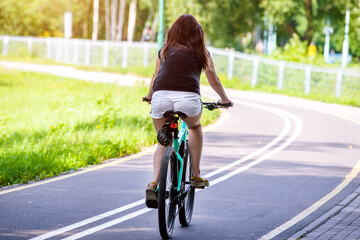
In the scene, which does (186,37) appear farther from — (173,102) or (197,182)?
(197,182)

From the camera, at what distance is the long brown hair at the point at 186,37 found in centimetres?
654

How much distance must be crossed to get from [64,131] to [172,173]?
287 inches

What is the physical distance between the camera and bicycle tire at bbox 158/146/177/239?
6102mm

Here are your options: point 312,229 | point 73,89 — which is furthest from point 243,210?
point 73,89

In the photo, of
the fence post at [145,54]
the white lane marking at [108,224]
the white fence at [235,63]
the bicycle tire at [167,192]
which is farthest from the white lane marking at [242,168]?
the fence post at [145,54]

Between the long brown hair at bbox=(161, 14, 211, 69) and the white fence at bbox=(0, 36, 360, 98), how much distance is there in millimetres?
21325

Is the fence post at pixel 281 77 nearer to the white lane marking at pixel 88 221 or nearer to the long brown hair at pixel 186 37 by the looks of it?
the white lane marking at pixel 88 221

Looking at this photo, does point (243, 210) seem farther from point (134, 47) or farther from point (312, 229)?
point (134, 47)

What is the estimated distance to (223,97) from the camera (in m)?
6.95

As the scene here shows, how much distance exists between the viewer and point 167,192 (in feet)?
20.7

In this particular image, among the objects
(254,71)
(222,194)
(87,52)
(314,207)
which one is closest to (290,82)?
(254,71)

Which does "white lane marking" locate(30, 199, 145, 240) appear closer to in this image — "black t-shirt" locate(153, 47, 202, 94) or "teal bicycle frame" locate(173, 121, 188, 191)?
"teal bicycle frame" locate(173, 121, 188, 191)

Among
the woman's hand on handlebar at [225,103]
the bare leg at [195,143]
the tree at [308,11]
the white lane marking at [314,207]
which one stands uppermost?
the tree at [308,11]

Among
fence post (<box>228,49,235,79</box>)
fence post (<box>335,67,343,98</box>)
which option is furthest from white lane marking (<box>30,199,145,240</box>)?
fence post (<box>228,49,235,79</box>)
